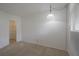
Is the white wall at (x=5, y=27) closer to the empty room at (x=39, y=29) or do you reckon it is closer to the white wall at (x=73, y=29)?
the empty room at (x=39, y=29)

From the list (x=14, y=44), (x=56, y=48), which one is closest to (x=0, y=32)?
(x=14, y=44)

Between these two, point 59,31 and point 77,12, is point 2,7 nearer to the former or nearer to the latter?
point 59,31

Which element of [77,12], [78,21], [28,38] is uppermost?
[77,12]

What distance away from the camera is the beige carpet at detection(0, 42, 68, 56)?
120 centimetres

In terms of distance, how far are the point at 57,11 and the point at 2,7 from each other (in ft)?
2.39

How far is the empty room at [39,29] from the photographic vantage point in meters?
1.17

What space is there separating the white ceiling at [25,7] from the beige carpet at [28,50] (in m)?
0.46

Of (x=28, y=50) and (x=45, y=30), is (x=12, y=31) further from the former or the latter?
(x=45, y=30)

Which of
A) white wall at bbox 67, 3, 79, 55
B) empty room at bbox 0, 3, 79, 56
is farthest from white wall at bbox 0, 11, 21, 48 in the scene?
white wall at bbox 67, 3, 79, 55

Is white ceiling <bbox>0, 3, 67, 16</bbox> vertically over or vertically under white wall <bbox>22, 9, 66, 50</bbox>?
over

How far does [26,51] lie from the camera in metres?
1.24

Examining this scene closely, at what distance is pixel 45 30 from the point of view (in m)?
1.29

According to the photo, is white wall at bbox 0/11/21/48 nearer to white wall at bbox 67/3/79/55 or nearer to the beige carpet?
the beige carpet

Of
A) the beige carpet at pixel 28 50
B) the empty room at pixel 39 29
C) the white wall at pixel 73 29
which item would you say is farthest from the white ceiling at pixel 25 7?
the beige carpet at pixel 28 50
